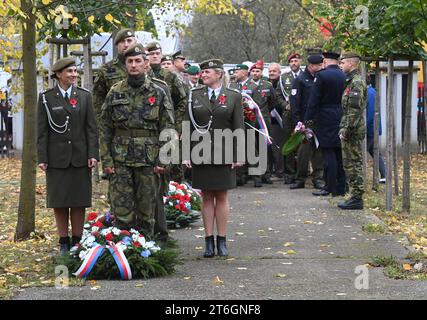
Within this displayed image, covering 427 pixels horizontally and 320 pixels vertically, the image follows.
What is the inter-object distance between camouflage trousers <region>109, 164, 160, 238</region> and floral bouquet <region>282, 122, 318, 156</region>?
7.19 metres

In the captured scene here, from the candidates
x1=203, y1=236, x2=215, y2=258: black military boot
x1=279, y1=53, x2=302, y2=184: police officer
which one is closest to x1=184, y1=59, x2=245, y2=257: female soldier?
x1=203, y1=236, x2=215, y2=258: black military boot

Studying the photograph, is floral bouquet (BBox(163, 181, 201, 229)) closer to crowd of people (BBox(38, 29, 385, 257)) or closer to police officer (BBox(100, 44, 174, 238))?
crowd of people (BBox(38, 29, 385, 257))

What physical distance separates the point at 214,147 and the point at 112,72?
1661 mm

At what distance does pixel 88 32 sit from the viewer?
15.1 meters

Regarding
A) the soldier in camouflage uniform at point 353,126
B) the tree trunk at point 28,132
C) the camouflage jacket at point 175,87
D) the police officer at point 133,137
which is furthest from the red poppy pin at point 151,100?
the soldier in camouflage uniform at point 353,126

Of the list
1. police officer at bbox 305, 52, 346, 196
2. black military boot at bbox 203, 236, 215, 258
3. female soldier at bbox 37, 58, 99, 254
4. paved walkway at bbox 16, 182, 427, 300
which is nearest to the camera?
paved walkway at bbox 16, 182, 427, 300

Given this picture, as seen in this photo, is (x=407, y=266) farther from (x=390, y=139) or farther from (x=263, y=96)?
(x=263, y=96)

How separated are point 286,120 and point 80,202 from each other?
8.92 m

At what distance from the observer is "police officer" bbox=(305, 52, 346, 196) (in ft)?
49.4

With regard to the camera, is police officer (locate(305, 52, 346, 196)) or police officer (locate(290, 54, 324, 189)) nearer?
police officer (locate(305, 52, 346, 196))

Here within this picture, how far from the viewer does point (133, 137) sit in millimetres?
9305

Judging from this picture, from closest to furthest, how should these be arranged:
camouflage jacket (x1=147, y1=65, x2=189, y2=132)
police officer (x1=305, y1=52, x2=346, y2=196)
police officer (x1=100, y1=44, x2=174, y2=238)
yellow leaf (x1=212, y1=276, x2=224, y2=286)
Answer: yellow leaf (x1=212, y1=276, x2=224, y2=286)
police officer (x1=100, y1=44, x2=174, y2=238)
camouflage jacket (x1=147, y1=65, x2=189, y2=132)
police officer (x1=305, y1=52, x2=346, y2=196)

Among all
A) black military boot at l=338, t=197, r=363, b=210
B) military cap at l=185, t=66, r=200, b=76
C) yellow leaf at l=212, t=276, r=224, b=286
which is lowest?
yellow leaf at l=212, t=276, r=224, b=286

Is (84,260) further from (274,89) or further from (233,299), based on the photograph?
(274,89)
